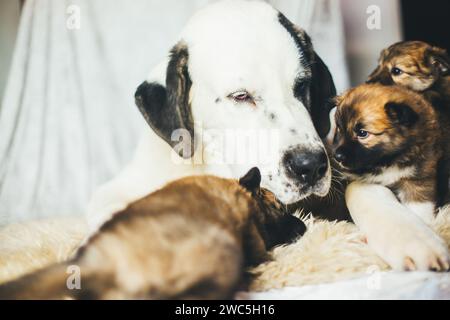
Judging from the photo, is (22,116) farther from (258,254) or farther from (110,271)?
(258,254)

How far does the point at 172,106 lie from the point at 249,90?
0.22m

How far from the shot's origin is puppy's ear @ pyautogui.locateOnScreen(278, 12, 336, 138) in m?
1.46

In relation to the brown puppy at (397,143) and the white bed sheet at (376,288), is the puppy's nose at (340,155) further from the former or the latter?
the white bed sheet at (376,288)

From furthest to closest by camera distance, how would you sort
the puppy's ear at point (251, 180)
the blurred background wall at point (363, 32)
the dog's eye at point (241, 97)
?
1. the blurred background wall at point (363, 32)
2. the dog's eye at point (241, 97)
3. the puppy's ear at point (251, 180)

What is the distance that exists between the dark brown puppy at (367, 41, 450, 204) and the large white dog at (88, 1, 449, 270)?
22 cm

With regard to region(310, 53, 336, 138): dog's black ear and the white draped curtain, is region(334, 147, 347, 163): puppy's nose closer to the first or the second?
region(310, 53, 336, 138): dog's black ear

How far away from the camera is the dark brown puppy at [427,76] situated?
1.46m

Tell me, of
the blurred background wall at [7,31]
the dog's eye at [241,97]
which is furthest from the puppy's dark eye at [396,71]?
the blurred background wall at [7,31]

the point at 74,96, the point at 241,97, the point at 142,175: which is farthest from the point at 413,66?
the point at 74,96

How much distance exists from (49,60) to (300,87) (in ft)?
2.51

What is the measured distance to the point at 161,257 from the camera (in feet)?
3.42

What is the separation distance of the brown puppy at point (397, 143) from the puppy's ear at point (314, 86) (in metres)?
0.10

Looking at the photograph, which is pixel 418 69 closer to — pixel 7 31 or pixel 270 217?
pixel 270 217
